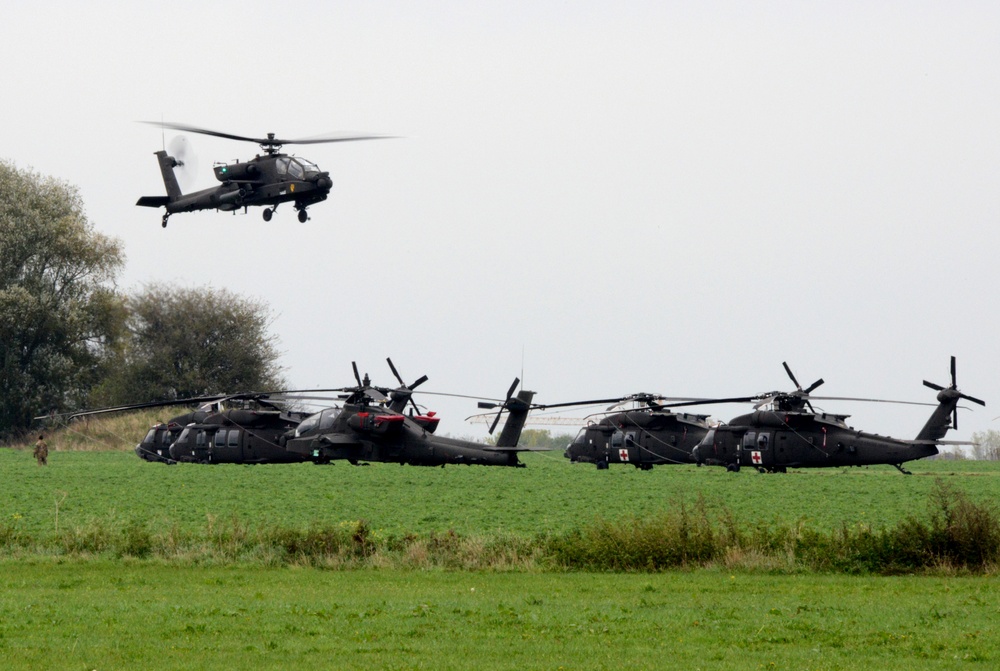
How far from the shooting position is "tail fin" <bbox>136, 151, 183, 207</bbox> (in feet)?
159

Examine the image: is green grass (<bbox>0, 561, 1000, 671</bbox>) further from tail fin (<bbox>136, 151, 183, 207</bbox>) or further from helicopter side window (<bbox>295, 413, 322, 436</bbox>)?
tail fin (<bbox>136, 151, 183, 207</bbox>)

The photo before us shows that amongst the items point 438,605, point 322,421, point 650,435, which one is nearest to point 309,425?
point 322,421

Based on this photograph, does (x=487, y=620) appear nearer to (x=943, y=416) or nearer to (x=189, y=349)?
(x=943, y=416)

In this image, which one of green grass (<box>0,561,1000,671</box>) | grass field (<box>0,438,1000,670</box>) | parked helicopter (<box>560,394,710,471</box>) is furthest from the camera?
parked helicopter (<box>560,394,710,471</box>)

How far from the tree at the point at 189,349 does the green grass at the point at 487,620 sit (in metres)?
71.6

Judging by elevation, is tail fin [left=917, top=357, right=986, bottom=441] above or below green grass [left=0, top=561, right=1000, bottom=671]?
above

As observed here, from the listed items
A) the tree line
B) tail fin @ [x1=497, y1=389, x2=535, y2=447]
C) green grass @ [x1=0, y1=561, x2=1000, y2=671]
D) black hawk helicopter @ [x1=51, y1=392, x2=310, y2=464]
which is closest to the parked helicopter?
tail fin @ [x1=497, y1=389, x2=535, y2=447]

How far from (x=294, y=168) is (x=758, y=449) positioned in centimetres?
2044

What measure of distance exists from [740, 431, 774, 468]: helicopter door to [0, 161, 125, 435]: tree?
50497 mm

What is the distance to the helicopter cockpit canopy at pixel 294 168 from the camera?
41.2 metres

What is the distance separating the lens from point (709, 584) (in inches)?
800

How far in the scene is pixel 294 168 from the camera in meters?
41.3

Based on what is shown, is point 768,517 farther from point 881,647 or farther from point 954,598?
point 881,647

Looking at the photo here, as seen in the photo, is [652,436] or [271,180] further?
[652,436]
